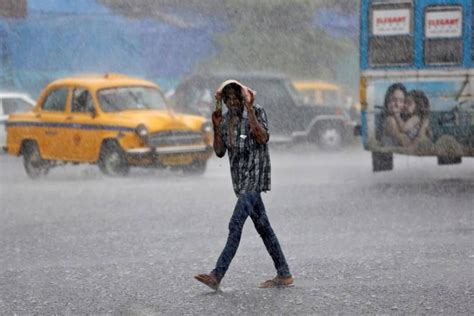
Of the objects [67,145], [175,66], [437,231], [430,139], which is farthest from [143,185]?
[175,66]

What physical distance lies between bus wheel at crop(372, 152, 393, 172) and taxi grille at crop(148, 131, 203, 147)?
3.00 m

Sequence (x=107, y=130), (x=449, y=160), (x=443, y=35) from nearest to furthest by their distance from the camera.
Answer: (x=443, y=35), (x=449, y=160), (x=107, y=130)

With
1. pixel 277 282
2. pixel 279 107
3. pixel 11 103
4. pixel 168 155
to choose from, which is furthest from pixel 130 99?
pixel 277 282

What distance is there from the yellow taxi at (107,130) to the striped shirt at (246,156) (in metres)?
10.0

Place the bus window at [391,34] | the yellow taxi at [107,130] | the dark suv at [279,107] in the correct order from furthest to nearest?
1. the dark suv at [279,107]
2. the yellow taxi at [107,130]
3. the bus window at [391,34]

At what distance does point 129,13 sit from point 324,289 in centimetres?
2819

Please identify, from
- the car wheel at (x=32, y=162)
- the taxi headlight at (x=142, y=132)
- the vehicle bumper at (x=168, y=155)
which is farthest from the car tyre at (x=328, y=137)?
the taxi headlight at (x=142, y=132)

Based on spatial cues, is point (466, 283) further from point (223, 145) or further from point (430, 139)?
point (430, 139)

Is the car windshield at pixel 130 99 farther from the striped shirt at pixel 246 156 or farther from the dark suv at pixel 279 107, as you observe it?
the striped shirt at pixel 246 156

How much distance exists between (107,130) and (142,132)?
24.2 inches

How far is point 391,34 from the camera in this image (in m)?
16.0

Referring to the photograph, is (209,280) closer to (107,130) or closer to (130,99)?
(107,130)

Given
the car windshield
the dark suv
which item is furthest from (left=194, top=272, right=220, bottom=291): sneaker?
the dark suv

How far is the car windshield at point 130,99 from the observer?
61.5 feet
